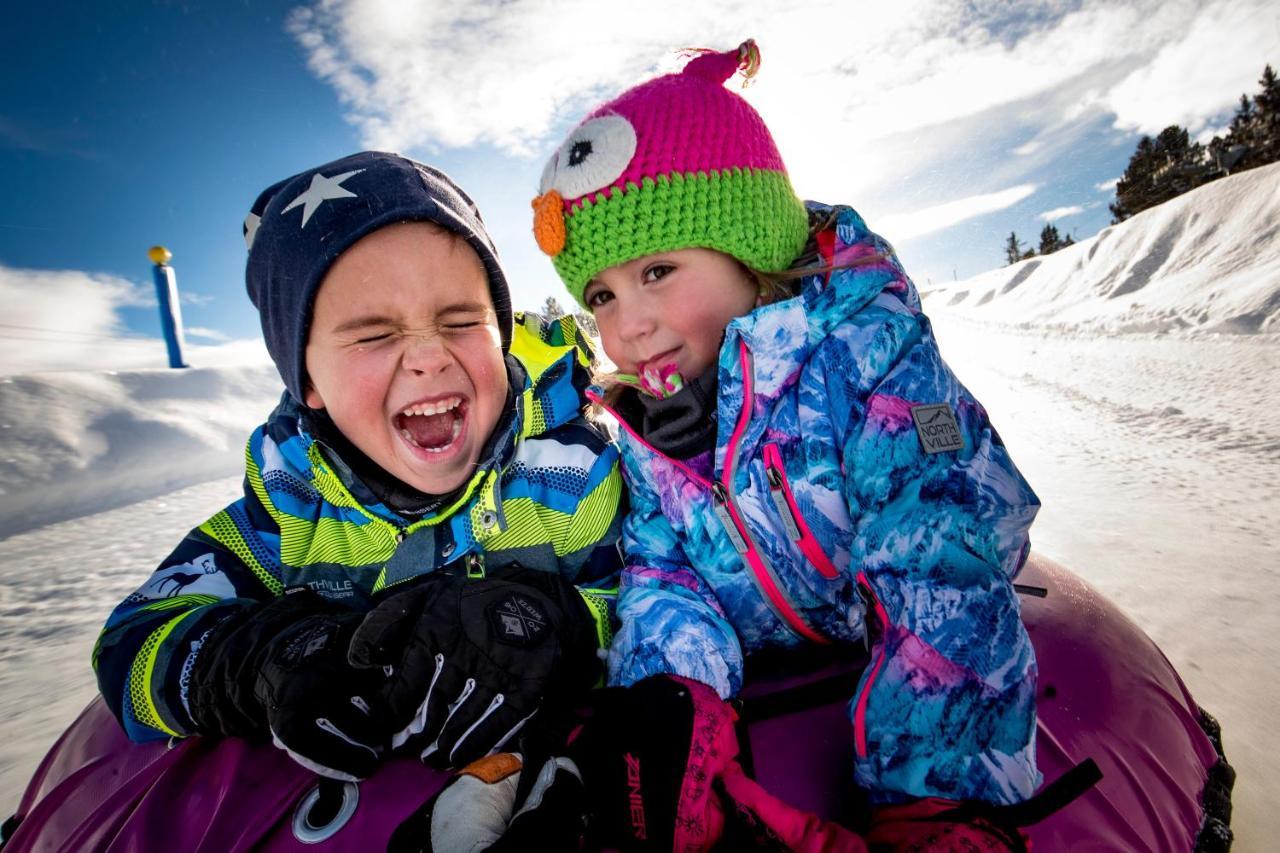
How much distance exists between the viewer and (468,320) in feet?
4.40

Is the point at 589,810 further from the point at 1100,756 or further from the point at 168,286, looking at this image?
the point at 168,286

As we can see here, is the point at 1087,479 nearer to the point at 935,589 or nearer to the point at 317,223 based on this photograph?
the point at 935,589

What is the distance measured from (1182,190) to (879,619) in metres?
36.3

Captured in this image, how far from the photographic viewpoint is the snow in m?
1.59

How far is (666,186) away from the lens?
132 cm

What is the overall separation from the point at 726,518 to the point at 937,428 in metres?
0.48

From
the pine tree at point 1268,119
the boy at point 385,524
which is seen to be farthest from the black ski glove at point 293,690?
the pine tree at point 1268,119

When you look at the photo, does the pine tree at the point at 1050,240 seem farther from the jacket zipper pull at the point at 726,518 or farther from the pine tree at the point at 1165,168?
the jacket zipper pull at the point at 726,518

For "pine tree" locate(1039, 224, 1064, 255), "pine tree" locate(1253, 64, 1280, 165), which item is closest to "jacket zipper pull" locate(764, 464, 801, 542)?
"pine tree" locate(1253, 64, 1280, 165)

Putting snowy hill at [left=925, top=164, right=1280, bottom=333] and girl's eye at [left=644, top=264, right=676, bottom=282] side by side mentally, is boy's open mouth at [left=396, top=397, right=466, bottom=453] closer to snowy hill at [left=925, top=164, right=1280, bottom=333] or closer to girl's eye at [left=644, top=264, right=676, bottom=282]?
girl's eye at [left=644, top=264, right=676, bottom=282]

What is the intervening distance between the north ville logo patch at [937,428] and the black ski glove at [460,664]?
0.74 meters

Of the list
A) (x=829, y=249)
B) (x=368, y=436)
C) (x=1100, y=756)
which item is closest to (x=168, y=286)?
(x=368, y=436)

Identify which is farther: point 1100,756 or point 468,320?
point 468,320

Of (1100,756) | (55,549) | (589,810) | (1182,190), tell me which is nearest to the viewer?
(589,810)
